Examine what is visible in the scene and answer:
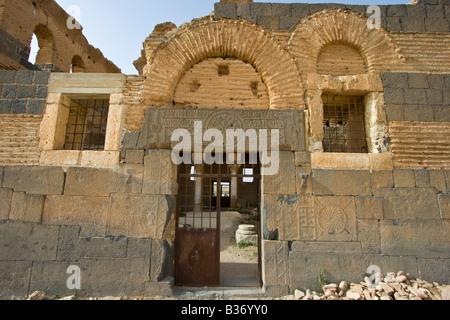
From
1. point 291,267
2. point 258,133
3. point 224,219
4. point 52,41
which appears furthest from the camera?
point 224,219

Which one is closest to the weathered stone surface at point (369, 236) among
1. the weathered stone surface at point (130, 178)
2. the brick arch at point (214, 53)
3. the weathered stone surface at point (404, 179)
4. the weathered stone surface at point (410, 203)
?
the weathered stone surface at point (410, 203)

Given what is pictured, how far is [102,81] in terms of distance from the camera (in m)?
4.82

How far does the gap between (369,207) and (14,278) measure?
6.12m

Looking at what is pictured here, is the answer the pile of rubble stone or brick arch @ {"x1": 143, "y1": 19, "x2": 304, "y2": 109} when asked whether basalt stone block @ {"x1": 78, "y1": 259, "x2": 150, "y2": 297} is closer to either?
the pile of rubble stone

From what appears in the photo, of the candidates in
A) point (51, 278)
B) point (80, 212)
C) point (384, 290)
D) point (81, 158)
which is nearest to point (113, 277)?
point (51, 278)

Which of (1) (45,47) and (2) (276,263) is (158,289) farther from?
(1) (45,47)

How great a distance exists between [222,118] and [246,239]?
5362 millimetres

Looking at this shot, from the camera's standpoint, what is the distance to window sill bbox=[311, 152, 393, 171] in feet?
14.3

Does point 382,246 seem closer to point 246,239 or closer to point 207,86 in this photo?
point 207,86

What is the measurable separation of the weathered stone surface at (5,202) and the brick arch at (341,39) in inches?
232

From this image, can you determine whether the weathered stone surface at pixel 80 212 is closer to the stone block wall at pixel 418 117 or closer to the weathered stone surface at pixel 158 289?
the weathered stone surface at pixel 158 289

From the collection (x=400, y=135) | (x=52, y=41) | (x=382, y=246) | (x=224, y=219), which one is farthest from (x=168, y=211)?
(x=52, y=41)

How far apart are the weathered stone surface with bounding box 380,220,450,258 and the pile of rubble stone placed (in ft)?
1.33

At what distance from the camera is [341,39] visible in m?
4.91
